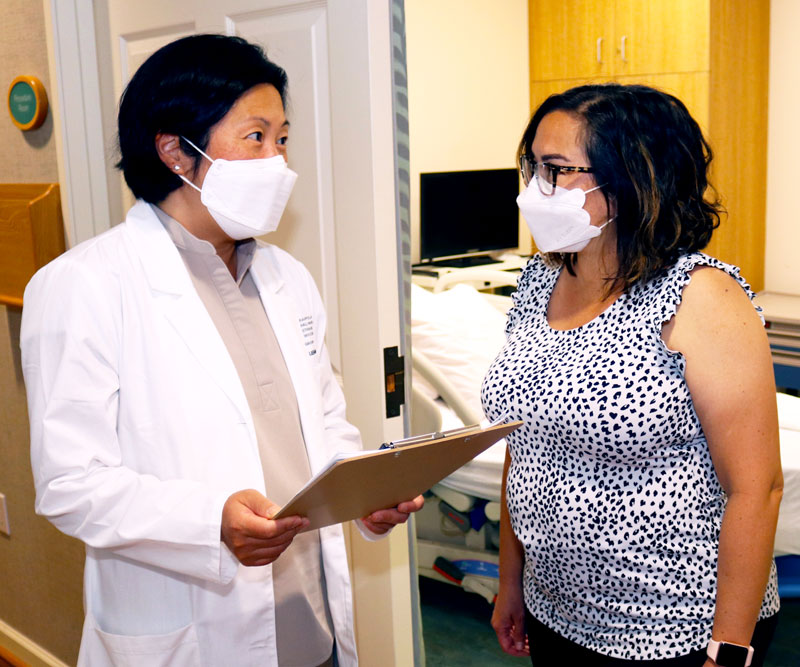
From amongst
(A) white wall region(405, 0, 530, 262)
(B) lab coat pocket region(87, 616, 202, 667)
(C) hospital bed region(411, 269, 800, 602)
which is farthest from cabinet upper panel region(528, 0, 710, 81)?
(B) lab coat pocket region(87, 616, 202, 667)

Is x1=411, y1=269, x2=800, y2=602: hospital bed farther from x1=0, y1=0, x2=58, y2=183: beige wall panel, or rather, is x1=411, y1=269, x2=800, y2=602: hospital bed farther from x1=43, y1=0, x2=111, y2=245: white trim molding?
x1=0, y1=0, x2=58, y2=183: beige wall panel

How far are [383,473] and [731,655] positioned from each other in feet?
1.86

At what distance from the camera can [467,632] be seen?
9.13 ft

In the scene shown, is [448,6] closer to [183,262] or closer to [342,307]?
[342,307]

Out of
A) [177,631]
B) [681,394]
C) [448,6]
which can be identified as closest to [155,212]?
[177,631]

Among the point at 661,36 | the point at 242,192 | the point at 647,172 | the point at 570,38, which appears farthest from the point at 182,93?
the point at 570,38

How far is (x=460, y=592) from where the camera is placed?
120 inches

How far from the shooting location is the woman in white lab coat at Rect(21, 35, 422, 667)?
1222 mm

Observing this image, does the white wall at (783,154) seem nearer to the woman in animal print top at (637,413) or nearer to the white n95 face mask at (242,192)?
the woman in animal print top at (637,413)

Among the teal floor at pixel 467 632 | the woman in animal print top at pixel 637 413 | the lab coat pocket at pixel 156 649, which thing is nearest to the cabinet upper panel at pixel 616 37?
the teal floor at pixel 467 632

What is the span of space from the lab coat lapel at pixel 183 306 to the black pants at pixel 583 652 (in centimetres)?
60

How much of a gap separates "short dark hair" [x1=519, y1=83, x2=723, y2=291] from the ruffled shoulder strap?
2 cm

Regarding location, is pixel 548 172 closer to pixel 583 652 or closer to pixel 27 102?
pixel 583 652

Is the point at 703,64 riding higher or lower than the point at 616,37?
lower
